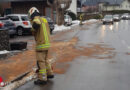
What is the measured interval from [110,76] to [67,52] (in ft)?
14.9

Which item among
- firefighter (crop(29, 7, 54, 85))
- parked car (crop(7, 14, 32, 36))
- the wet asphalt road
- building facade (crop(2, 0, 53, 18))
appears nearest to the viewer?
the wet asphalt road

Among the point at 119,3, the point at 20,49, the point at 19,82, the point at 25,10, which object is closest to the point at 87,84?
the point at 19,82

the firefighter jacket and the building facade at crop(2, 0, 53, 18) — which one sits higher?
the building facade at crop(2, 0, 53, 18)

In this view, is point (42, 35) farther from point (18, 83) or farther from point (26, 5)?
point (26, 5)

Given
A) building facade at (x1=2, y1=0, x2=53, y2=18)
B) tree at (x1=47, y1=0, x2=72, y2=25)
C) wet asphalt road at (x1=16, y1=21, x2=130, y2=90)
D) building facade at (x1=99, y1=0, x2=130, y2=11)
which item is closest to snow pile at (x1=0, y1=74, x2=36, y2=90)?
wet asphalt road at (x1=16, y1=21, x2=130, y2=90)

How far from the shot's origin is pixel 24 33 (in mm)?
22312

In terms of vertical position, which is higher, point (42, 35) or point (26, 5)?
point (26, 5)

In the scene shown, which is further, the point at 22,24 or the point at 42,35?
the point at 22,24

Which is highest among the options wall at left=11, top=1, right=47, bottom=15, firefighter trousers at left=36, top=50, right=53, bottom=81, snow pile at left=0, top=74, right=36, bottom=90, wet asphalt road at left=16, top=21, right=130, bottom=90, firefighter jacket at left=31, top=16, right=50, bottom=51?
wall at left=11, top=1, right=47, bottom=15

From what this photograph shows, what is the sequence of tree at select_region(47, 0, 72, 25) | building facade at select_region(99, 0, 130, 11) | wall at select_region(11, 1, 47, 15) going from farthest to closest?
Answer: 1. building facade at select_region(99, 0, 130, 11)
2. wall at select_region(11, 1, 47, 15)
3. tree at select_region(47, 0, 72, 25)

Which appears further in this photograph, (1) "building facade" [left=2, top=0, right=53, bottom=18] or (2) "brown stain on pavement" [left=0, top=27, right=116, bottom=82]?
(1) "building facade" [left=2, top=0, right=53, bottom=18]

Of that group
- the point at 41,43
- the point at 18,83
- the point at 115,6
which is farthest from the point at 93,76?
the point at 115,6

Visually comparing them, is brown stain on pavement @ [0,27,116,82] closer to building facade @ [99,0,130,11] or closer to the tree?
the tree

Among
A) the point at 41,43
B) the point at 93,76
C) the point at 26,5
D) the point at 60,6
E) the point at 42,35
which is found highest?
the point at 26,5
